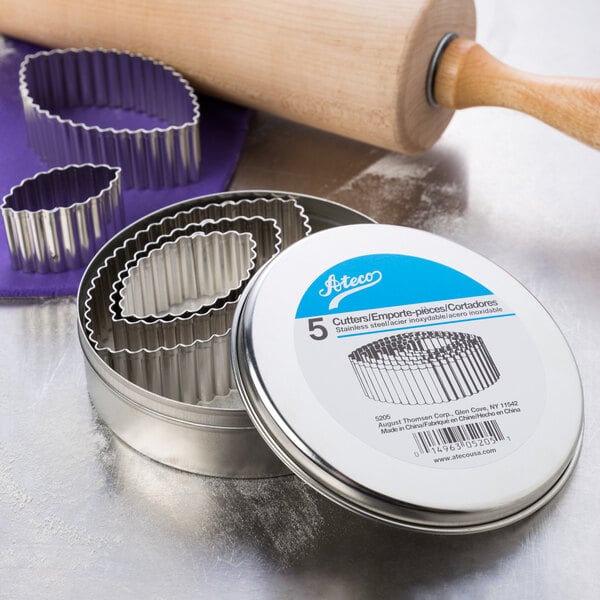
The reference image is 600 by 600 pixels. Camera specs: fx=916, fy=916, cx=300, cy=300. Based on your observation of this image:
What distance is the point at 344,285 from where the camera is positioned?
72cm

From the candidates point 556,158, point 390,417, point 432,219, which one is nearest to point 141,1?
point 432,219

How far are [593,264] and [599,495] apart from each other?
0.95 feet

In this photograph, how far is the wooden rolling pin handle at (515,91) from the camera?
2.90ft

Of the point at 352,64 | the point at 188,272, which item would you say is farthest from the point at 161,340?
the point at 352,64

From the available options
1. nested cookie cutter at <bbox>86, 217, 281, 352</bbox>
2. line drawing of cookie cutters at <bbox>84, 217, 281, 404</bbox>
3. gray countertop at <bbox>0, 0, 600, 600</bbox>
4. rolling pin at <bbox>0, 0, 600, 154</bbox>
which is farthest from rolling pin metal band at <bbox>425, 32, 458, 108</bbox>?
line drawing of cookie cutters at <bbox>84, 217, 281, 404</bbox>

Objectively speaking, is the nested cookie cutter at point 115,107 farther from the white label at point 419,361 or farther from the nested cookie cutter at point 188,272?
the white label at point 419,361

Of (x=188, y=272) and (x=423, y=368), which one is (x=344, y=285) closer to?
(x=423, y=368)

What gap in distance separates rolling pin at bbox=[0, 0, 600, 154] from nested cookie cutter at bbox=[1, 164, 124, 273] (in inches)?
7.8

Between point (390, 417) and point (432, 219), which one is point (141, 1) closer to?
point (432, 219)

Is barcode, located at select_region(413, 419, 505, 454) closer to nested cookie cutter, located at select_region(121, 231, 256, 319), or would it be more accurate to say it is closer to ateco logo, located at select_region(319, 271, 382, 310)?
ateco logo, located at select_region(319, 271, 382, 310)

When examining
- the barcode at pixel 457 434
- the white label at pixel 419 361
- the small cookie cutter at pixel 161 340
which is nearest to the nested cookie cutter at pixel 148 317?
the small cookie cutter at pixel 161 340

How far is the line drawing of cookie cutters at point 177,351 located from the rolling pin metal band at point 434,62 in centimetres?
34

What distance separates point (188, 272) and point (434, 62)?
0.34 metres

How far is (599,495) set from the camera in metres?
0.72
